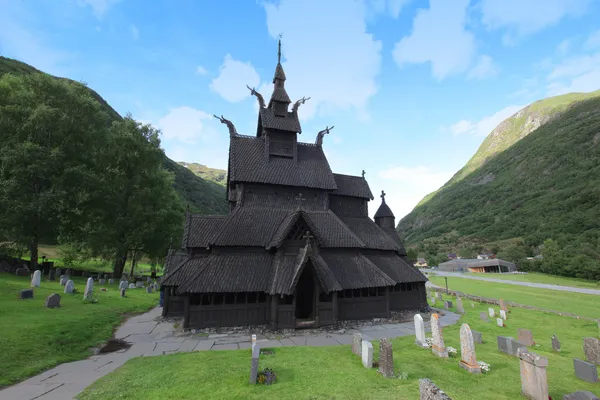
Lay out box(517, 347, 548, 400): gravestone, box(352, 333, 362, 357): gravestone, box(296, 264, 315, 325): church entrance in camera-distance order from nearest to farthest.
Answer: box(517, 347, 548, 400): gravestone
box(352, 333, 362, 357): gravestone
box(296, 264, 315, 325): church entrance

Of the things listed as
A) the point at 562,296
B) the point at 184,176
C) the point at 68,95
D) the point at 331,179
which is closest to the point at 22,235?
the point at 68,95

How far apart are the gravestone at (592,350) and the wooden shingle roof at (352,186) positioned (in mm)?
16457

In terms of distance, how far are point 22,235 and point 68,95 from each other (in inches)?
611

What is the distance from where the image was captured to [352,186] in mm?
26297

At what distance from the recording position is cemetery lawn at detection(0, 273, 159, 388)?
10156 mm

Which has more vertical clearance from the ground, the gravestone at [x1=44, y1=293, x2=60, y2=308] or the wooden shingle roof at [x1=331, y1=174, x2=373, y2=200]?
the wooden shingle roof at [x1=331, y1=174, x2=373, y2=200]

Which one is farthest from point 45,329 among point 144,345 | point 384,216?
point 384,216

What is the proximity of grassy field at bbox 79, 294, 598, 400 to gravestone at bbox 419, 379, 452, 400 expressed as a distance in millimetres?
1755

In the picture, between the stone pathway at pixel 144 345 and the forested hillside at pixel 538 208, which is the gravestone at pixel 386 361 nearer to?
the stone pathway at pixel 144 345

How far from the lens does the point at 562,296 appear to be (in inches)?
1420

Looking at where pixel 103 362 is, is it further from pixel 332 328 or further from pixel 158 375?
pixel 332 328

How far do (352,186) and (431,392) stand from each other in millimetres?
20939

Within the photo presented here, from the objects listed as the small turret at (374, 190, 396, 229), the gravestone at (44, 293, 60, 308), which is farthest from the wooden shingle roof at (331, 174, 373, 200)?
the gravestone at (44, 293, 60, 308)

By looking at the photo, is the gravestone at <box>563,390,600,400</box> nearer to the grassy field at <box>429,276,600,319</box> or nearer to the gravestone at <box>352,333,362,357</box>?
the gravestone at <box>352,333,362,357</box>
